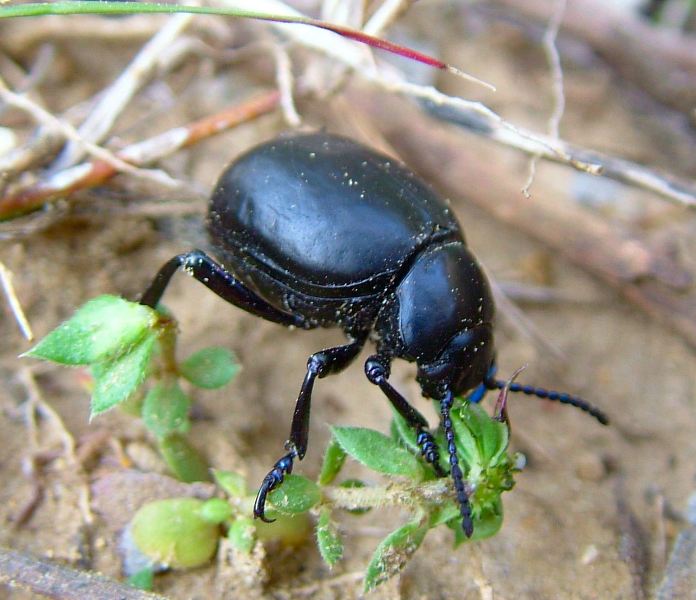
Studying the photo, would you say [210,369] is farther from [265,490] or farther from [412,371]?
[412,371]

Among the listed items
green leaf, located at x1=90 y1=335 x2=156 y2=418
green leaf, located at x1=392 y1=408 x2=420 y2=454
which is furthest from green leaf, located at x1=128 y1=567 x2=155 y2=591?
green leaf, located at x1=392 y1=408 x2=420 y2=454

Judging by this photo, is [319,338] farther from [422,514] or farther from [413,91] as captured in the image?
[422,514]

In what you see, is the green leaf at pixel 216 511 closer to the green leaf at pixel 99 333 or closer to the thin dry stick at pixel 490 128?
the green leaf at pixel 99 333

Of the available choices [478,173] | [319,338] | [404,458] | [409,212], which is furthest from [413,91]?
[404,458]

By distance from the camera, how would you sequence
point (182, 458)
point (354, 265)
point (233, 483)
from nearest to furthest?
point (233, 483)
point (182, 458)
point (354, 265)

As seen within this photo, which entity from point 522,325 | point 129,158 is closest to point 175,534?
point 129,158

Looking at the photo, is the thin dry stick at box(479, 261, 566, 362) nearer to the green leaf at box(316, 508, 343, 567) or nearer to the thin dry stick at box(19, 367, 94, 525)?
the green leaf at box(316, 508, 343, 567)
